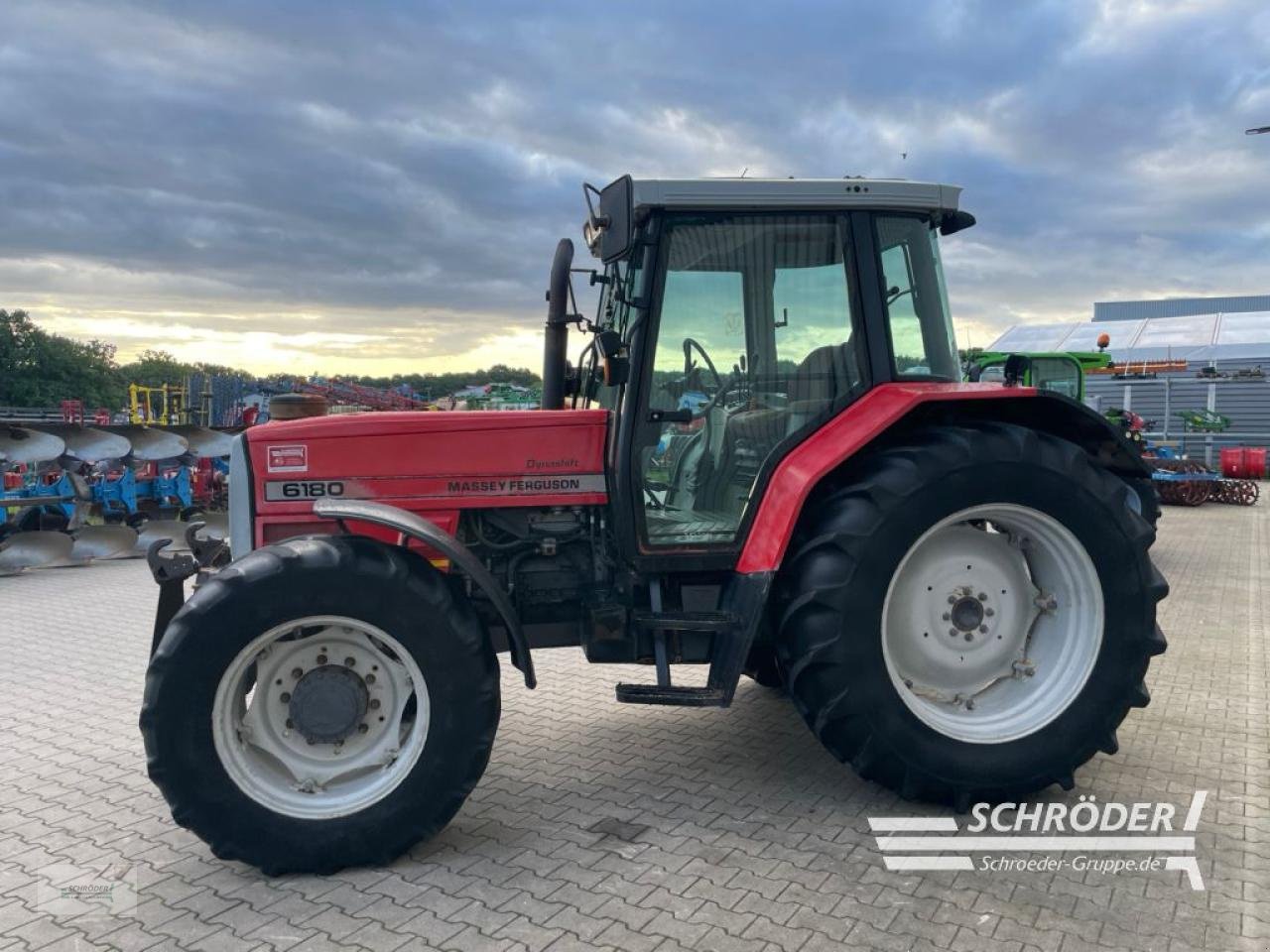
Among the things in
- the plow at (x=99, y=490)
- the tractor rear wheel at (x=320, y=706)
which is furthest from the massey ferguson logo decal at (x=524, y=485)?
the plow at (x=99, y=490)

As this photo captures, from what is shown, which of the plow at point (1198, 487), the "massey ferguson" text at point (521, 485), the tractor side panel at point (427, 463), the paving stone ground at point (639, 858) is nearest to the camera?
the paving stone ground at point (639, 858)

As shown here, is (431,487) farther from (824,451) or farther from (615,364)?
(824,451)

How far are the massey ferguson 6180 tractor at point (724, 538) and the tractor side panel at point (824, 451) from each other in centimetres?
1

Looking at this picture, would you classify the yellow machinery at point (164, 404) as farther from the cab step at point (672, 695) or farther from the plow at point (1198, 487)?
the plow at point (1198, 487)

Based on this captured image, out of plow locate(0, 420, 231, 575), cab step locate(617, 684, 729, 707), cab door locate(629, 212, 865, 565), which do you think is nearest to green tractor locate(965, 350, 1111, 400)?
cab door locate(629, 212, 865, 565)

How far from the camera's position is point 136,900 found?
299 centimetres

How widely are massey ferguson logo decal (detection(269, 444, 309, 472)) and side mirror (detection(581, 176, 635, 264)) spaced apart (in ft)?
4.70

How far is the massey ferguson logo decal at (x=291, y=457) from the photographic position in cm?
362

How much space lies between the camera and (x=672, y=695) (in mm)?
3521

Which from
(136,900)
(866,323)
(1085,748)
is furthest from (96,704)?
(1085,748)

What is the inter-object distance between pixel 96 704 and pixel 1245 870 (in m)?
5.46

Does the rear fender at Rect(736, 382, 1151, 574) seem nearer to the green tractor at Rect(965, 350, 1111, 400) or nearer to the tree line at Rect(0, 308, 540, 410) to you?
the green tractor at Rect(965, 350, 1111, 400)

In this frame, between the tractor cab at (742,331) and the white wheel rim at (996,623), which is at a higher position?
the tractor cab at (742,331)

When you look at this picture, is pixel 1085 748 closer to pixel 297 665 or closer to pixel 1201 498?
pixel 297 665
